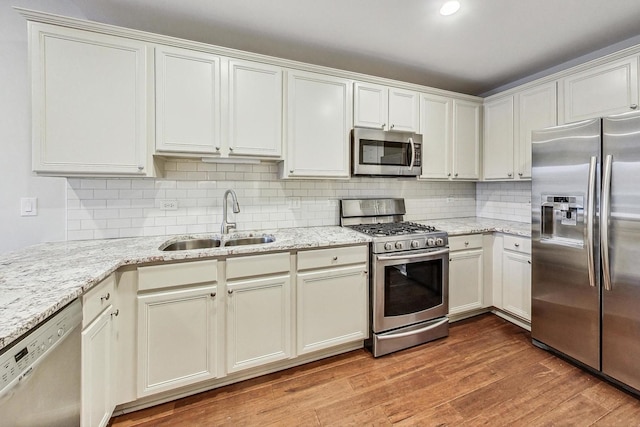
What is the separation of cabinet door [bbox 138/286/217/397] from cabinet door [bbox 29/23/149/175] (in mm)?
924

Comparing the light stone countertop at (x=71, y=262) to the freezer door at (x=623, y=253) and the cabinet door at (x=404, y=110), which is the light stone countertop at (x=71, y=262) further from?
the freezer door at (x=623, y=253)

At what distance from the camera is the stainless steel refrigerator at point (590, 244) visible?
178 cm

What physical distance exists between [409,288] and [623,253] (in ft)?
4.52

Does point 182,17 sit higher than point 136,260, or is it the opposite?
point 182,17

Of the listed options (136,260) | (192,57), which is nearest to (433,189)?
(192,57)

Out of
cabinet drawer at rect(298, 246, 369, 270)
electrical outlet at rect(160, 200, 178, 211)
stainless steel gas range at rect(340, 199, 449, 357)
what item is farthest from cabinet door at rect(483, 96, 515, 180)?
electrical outlet at rect(160, 200, 178, 211)

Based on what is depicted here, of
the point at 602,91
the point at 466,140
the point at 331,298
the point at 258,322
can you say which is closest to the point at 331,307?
the point at 331,298

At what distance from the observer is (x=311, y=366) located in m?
2.16

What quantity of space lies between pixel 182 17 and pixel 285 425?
2.77 m

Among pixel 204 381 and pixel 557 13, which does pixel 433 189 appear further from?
pixel 204 381

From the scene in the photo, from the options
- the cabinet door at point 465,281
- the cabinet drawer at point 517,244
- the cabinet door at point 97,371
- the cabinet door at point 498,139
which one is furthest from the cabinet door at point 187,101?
the cabinet door at point 498,139

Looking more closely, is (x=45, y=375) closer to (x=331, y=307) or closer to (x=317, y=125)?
(x=331, y=307)

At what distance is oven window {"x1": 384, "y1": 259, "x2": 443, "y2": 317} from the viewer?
2305mm

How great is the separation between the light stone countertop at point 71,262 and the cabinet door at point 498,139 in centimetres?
187
